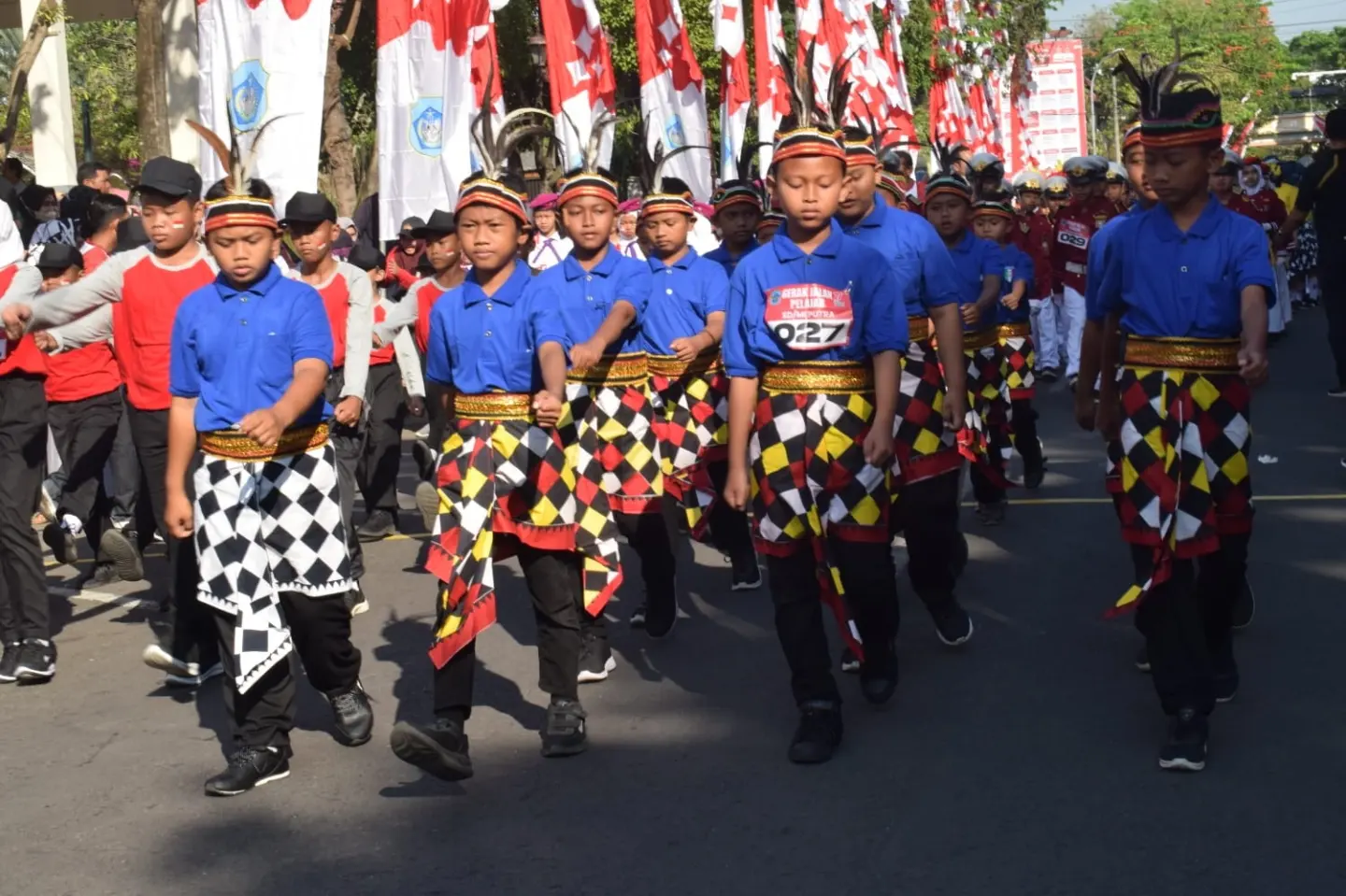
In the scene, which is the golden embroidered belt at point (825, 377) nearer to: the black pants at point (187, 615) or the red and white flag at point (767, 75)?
the black pants at point (187, 615)

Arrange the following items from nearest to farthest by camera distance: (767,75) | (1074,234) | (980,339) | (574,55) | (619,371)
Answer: (619,371), (980,339), (1074,234), (574,55), (767,75)

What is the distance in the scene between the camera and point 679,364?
29.4 ft

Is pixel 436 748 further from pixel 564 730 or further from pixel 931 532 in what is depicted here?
pixel 931 532

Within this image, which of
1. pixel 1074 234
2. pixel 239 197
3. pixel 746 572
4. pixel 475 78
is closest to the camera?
pixel 239 197

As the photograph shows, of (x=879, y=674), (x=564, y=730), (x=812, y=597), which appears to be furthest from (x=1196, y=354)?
(x=564, y=730)

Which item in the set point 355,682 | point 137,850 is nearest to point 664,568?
point 355,682

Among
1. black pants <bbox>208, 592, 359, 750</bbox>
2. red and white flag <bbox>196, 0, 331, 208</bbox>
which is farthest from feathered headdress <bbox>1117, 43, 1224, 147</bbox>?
red and white flag <bbox>196, 0, 331, 208</bbox>

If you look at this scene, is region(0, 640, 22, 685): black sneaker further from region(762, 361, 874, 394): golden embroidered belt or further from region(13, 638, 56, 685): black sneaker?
region(762, 361, 874, 394): golden embroidered belt

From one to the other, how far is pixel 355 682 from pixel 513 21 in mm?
35635

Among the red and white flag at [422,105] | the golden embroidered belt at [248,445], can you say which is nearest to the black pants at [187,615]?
the golden embroidered belt at [248,445]

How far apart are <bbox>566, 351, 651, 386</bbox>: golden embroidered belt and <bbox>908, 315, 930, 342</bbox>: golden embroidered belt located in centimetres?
124

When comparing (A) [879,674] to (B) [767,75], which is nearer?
(A) [879,674]

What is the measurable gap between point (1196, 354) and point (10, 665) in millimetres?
5282

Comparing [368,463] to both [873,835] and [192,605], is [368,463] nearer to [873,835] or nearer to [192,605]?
[192,605]
